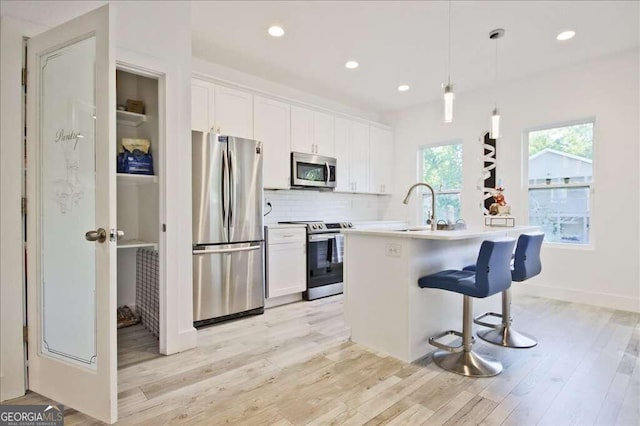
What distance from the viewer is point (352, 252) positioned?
285cm

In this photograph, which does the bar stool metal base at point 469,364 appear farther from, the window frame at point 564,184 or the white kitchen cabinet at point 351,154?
the white kitchen cabinet at point 351,154

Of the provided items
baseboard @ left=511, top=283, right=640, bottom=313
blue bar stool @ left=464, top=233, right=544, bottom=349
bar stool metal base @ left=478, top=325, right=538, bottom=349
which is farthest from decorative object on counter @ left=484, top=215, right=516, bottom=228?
baseboard @ left=511, top=283, right=640, bottom=313

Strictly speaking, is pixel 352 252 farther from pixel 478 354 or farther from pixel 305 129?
pixel 305 129

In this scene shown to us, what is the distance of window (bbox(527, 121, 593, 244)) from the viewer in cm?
406

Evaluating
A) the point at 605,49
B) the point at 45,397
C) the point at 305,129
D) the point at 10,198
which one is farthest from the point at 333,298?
the point at 605,49

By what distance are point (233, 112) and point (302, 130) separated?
3.38ft

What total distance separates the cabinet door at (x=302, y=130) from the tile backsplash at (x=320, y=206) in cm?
64

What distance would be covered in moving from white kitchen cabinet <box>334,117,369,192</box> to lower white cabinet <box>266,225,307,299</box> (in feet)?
4.29

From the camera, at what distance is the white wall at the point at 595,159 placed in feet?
12.1

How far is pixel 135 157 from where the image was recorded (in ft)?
8.87

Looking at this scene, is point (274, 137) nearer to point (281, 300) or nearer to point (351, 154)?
point (351, 154)

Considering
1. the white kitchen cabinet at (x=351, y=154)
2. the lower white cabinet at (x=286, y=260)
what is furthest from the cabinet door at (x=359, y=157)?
the lower white cabinet at (x=286, y=260)

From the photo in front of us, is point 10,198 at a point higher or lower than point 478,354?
higher

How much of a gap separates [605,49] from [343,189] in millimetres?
3410
